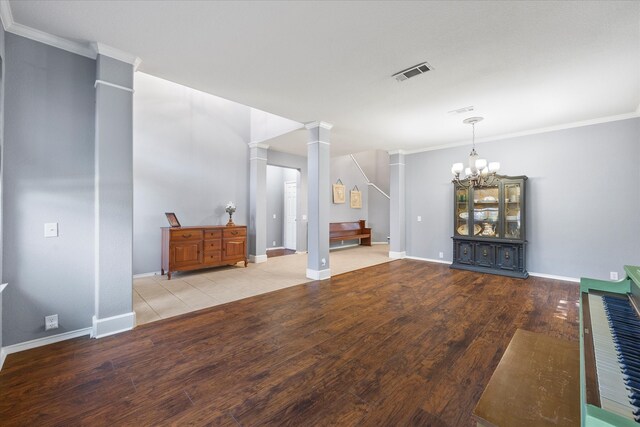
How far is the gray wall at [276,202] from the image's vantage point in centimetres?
814

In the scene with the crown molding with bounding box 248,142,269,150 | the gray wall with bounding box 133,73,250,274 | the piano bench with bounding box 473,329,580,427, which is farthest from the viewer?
the crown molding with bounding box 248,142,269,150

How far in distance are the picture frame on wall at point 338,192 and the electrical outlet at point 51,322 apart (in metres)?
6.91

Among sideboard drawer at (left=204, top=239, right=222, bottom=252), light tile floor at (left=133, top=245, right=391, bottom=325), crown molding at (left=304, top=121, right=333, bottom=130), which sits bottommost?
light tile floor at (left=133, top=245, right=391, bottom=325)

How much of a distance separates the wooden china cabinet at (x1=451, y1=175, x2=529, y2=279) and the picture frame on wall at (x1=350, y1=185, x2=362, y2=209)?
4028 millimetres

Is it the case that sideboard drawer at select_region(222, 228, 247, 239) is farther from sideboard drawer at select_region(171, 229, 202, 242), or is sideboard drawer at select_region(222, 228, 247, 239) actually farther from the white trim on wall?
the white trim on wall

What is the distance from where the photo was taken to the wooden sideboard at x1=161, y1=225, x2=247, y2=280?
4.64 meters

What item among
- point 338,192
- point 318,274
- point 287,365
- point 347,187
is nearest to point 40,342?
point 287,365

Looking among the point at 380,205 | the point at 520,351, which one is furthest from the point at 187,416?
the point at 380,205

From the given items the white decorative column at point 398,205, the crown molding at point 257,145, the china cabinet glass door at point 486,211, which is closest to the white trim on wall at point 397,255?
the white decorative column at point 398,205

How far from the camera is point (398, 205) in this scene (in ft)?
21.9

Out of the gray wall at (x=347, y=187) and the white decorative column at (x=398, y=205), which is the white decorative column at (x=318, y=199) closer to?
the white decorative column at (x=398, y=205)

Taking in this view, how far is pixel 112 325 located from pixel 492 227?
608cm

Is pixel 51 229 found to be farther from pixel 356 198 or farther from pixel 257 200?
pixel 356 198

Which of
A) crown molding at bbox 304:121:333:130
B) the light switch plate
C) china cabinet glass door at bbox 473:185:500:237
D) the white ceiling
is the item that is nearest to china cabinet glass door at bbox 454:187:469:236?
china cabinet glass door at bbox 473:185:500:237
